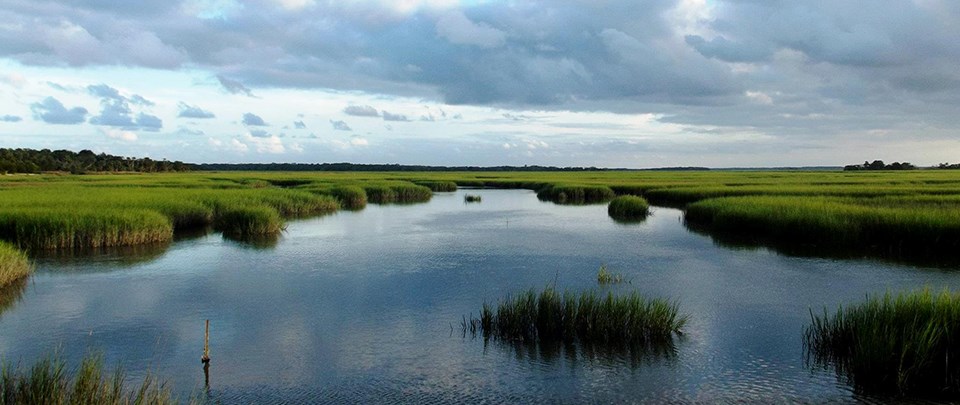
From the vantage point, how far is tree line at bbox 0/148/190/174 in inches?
2483

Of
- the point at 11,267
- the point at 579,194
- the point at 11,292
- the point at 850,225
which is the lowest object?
the point at 11,292

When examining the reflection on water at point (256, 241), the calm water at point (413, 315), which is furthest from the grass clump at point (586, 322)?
the reflection on water at point (256, 241)

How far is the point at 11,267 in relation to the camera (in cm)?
1215

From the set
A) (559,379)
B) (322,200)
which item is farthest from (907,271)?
(322,200)

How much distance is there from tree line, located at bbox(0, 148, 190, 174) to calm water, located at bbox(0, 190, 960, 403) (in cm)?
5508

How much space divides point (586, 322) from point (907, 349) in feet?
11.9

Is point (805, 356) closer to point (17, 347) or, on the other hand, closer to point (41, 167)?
point (17, 347)

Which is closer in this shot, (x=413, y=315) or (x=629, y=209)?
(x=413, y=315)

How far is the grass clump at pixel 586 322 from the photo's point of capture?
8.88 metres

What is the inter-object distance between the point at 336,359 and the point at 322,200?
24622 millimetres

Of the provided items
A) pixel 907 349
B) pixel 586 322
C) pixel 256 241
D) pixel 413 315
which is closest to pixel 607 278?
pixel 586 322

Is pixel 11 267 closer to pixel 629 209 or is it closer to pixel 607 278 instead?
pixel 607 278

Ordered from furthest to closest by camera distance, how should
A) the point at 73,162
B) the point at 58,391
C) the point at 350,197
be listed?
1. the point at 73,162
2. the point at 350,197
3. the point at 58,391

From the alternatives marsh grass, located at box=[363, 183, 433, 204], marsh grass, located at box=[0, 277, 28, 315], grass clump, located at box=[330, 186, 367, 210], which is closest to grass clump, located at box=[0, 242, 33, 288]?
marsh grass, located at box=[0, 277, 28, 315]
